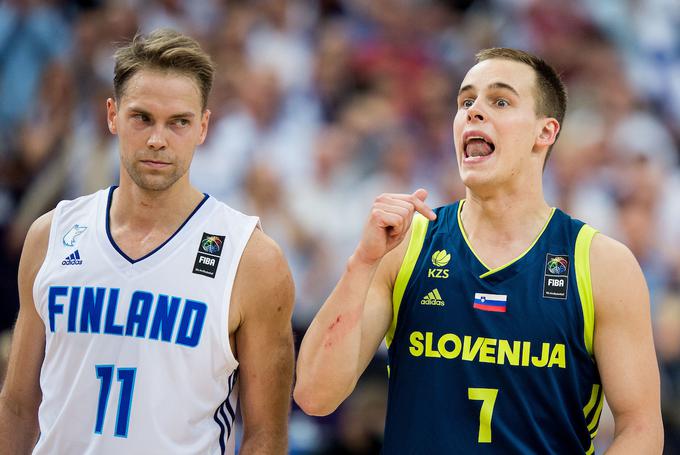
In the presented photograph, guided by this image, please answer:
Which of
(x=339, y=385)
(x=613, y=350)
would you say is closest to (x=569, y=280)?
(x=613, y=350)

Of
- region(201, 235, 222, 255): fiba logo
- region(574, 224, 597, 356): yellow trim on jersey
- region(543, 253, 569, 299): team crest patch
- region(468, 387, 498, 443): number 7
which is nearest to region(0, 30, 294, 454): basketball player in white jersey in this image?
region(201, 235, 222, 255): fiba logo

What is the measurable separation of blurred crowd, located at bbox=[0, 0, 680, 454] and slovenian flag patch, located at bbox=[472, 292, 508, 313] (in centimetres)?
388

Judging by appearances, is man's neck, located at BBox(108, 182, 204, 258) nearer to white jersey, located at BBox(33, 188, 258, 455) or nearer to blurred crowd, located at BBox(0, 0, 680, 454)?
white jersey, located at BBox(33, 188, 258, 455)

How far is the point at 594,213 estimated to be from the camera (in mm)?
8812

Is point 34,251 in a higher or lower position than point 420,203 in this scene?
lower

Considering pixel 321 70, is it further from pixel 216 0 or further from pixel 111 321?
pixel 111 321

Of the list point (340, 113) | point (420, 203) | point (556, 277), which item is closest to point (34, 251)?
point (420, 203)

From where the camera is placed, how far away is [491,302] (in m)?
4.19

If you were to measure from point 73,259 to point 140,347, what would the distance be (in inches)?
20.0

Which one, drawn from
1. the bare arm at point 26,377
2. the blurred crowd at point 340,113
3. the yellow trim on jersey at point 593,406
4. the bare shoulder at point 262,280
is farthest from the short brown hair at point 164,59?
the blurred crowd at point 340,113

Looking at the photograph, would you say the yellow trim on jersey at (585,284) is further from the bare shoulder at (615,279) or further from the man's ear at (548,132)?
the man's ear at (548,132)

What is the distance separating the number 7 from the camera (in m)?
4.06

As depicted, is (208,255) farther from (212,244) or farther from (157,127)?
(157,127)

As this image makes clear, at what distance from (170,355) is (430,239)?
45.8 inches
